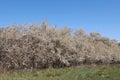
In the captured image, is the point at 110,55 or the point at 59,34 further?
the point at 110,55

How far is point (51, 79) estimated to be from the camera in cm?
1393

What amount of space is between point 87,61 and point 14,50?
2482 centimetres

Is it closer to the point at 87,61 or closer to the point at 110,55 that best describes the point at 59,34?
the point at 87,61

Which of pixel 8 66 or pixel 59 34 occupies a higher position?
pixel 59 34

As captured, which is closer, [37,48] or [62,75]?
[62,75]

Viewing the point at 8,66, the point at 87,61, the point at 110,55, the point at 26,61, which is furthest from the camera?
the point at 110,55

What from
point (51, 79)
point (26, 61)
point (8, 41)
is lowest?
point (51, 79)

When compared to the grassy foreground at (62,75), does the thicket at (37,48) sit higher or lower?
higher

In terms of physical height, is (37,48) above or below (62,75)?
above

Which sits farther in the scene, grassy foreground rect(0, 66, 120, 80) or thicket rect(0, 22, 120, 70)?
thicket rect(0, 22, 120, 70)

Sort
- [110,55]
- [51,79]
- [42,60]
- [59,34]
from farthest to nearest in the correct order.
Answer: [110,55] → [59,34] → [42,60] → [51,79]

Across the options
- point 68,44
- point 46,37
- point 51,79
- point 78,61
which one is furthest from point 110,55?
point 51,79

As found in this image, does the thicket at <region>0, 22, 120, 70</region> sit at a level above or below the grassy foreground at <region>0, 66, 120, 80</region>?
above

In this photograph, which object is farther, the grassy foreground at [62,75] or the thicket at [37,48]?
the thicket at [37,48]
